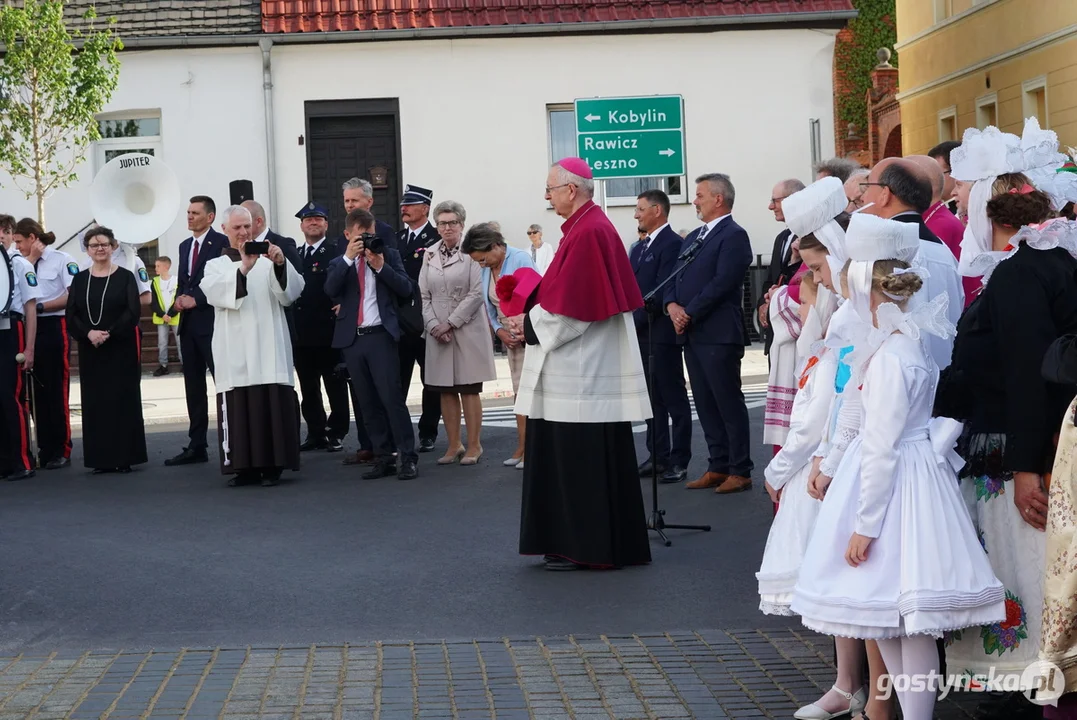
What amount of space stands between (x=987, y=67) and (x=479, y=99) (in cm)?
1000

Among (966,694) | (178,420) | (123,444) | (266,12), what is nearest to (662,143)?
(123,444)

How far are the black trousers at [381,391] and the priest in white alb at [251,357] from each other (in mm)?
531

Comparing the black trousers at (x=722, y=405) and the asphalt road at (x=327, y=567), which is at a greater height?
the black trousers at (x=722, y=405)

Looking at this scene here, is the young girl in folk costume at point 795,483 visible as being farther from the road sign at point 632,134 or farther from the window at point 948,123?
the window at point 948,123

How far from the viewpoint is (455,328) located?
1230 cm

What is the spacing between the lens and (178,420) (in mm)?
16797

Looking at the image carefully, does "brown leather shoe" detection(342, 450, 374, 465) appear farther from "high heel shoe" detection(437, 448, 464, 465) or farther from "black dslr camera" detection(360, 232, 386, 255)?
"black dslr camera" detection(360, 232, 386, 255)

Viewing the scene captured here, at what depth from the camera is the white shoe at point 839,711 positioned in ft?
17.8

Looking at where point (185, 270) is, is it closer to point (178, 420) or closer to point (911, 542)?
point (178, 420)

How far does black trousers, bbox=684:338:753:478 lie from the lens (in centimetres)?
1075

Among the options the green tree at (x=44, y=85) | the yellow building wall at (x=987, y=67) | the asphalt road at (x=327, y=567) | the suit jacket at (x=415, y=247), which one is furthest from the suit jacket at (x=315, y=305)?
the yellow building wall at (x=987, y=67)

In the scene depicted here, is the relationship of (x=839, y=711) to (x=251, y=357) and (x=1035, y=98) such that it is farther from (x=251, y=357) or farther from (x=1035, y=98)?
(x=1035, y=98)

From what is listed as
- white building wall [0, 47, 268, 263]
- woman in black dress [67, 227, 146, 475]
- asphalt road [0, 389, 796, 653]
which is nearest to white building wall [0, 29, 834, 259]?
white building wall [0, 47, 268, 263]

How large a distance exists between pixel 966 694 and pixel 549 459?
3.16 m
